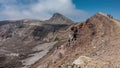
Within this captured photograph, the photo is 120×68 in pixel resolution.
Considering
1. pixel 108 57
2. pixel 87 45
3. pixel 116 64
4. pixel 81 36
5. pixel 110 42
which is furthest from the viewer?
pixel 81 36

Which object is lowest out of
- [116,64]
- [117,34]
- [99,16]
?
[116,64]

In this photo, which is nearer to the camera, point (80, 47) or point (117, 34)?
point (117, 34)

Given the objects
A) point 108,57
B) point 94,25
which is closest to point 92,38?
point 94,25

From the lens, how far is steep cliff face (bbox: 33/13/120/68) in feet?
123

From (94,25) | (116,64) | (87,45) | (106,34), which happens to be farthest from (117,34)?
(116,64)

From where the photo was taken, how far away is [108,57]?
41.5 m

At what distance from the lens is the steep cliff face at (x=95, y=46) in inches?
A: 1476

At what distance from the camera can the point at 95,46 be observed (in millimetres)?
55656

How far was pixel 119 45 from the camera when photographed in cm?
4731

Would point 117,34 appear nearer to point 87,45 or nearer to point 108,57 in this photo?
point 87,45

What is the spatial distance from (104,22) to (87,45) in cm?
962

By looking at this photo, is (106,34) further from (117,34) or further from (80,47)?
(80,47)

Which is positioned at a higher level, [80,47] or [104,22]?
[104,22]

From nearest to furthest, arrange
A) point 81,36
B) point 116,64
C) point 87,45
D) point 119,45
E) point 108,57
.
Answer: point 116,64 → point 108,57 → point 119,45 → point 87,45 → point 81,36
